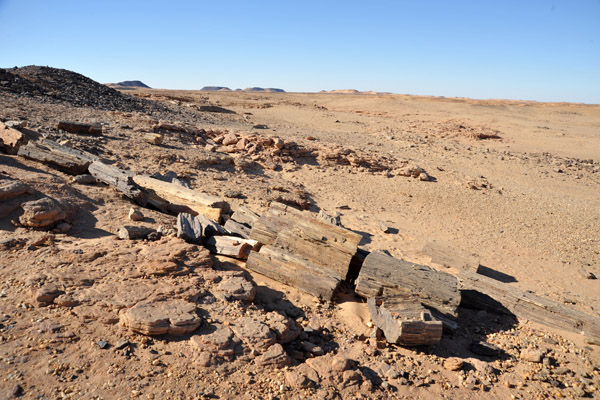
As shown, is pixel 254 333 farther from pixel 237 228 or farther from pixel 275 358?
pixel 237 228

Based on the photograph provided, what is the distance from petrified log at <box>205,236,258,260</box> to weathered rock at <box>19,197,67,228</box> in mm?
1811

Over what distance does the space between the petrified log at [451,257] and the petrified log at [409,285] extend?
1708 mm

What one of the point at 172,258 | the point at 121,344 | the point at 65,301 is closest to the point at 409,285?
the point at 172,258

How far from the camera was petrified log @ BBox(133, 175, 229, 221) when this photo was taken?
20.8ft

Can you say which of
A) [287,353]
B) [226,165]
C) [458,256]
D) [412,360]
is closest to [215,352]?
[287,353]

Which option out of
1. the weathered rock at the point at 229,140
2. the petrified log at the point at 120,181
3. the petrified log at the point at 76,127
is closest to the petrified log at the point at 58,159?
the petrified log at the point at 120,181

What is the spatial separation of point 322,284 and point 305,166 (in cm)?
669

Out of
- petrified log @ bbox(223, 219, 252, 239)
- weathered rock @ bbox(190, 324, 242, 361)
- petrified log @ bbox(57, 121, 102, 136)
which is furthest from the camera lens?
petrified log @ bbox(57, 121, 102, 136)

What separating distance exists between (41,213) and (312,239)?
10.5 ft

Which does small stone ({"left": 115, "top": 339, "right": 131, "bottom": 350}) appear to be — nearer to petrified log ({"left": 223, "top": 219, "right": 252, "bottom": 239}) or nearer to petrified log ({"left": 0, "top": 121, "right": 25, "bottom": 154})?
petrified log ({"left": 223, "top": 219, "right": 252, "bottom": 239})

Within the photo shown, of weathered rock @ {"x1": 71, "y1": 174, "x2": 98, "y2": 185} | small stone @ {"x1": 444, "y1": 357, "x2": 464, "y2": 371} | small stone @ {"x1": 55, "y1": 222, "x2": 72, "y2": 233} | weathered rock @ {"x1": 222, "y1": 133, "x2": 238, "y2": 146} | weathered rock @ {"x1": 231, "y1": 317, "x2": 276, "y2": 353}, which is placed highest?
weathered rock @ {"x1": 222, "y1": 133, "x2": 238, "y2": 146}

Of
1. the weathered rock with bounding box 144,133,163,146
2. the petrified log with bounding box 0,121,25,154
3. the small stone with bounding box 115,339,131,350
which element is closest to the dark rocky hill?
the weathered rock with bounding box 144,133,163,146

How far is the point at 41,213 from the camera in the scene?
459cm

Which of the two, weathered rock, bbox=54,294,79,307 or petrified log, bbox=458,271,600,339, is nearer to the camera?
weathered rock, bbox=54,294,79,307
